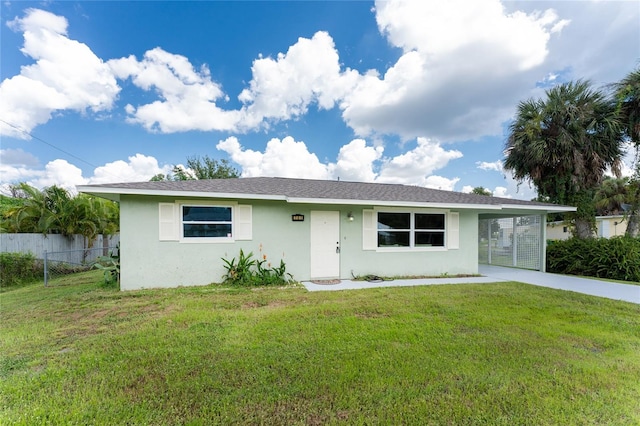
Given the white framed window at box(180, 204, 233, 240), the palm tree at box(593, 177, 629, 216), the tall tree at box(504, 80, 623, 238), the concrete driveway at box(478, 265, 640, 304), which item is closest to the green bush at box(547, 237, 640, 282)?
the concrete driveway at box(478, 265, 640, 304)

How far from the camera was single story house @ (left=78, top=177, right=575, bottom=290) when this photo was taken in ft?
22.2

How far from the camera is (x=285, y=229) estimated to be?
7.78 m

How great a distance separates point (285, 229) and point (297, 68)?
7.59 meters

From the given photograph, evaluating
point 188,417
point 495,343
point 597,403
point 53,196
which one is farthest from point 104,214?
point 597,403

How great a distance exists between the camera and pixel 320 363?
9.82 feet

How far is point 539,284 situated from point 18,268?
16.3 metres

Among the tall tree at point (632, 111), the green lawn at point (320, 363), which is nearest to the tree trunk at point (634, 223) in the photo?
the tall tree at point (632, 111)

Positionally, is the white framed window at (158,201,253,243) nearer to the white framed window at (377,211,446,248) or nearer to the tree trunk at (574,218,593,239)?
the white framed window at (377,211,446,248)

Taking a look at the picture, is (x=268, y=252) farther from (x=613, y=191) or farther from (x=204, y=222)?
(x=613, y=191)

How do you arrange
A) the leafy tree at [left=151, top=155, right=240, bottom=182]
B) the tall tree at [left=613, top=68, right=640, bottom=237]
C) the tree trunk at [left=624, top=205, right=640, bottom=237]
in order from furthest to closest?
the leafy tree at [left=151, top=155, right=240, bottom=182], the tree trunk at [left=624, top=205, right=640, bottom=237], the tall tree at [left=613, top=68, right=640, bottom=237]

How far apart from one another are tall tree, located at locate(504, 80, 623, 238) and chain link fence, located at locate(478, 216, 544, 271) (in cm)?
209

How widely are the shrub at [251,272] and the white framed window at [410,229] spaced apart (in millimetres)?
3329

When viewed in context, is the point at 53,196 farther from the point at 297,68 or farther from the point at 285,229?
the point at 297,68

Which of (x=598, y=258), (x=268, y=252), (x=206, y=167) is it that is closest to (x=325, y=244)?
(x=268, y=252)
